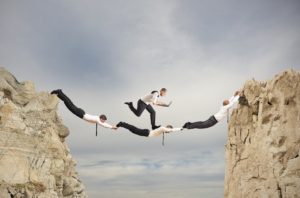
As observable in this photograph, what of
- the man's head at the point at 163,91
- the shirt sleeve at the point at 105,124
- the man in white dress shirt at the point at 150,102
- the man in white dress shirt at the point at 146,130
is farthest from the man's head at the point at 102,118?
the man's head at the point at 163,91

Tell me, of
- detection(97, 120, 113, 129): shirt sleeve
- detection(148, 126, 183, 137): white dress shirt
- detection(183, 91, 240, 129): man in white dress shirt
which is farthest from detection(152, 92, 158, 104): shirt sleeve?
detection(97, 120, 113, 129): shirt sleeve

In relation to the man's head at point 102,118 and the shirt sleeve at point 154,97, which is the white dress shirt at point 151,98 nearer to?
the shirt sleeve at point 154,97

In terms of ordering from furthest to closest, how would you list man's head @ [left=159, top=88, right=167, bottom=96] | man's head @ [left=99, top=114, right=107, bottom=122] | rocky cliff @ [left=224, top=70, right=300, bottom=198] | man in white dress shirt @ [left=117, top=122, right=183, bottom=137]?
rocky cliff @ [left=224, top=70, right=300, bottom=198], man's head @ [left=159, top=88, right=167, bottom=96], man in white dress shirt @ [left=117, top=122, right=183, bottom=137], man's head @ [left=99, top=114, right=107, bottom=122]

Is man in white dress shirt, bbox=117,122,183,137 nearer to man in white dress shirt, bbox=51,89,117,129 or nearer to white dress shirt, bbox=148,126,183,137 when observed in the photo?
white dress shirt, bbox=148,126,183,137

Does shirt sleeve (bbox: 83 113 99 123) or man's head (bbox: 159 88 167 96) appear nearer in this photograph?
shirt sleeve (bbox: 83 113 99 123)

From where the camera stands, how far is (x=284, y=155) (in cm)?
2209

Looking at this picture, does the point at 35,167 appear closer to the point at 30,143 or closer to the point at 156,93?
the point at 30,143

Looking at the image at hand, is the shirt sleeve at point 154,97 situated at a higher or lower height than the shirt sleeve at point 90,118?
higher

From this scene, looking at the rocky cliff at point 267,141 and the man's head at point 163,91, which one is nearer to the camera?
the man's head at point 163,91

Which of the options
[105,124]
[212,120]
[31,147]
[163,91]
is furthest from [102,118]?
[31,147]

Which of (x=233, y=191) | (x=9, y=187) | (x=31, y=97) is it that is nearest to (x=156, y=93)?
(x=233, y=191)

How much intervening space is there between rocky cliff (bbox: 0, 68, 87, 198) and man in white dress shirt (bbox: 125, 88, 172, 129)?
4268 cm

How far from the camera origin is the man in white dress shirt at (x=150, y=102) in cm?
1302

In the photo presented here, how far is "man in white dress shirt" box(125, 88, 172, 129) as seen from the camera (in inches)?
513
